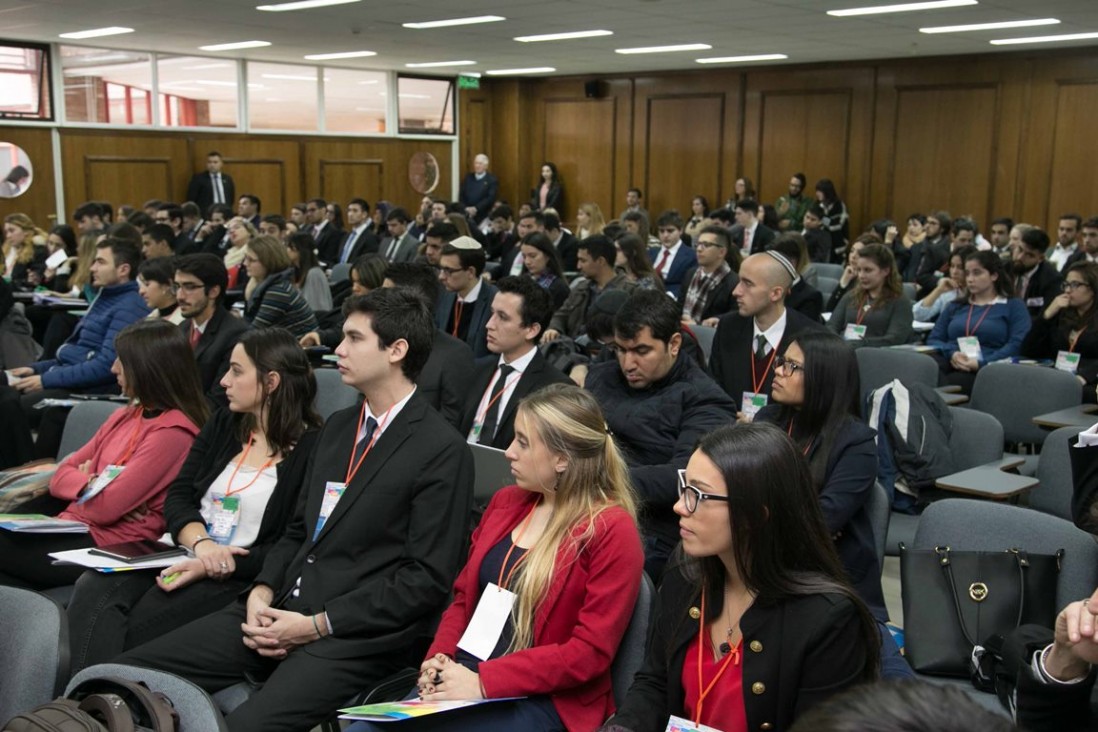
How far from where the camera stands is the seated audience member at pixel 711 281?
21.6 feet

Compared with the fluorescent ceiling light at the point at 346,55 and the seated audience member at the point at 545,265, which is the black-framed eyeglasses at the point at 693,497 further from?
the fluorescent ceiling light at the point at 346,55

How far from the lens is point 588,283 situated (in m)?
6.44

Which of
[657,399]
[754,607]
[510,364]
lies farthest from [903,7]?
[754,607]

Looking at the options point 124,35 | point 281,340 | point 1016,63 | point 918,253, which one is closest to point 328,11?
point 124,35

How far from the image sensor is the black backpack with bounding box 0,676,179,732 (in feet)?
5.21

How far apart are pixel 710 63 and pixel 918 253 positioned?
510 centimetres

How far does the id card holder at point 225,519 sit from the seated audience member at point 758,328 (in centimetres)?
207

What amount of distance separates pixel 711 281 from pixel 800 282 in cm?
105

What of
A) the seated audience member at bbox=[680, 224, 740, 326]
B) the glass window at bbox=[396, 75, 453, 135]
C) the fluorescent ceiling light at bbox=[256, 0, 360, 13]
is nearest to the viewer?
the seated audience member at bbox=[680, 224, 740, 326]

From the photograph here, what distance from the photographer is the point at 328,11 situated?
31.5ft

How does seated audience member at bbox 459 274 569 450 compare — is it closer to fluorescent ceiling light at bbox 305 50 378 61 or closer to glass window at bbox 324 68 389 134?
fluorescent ceiling light at bbox 305 50 378 61

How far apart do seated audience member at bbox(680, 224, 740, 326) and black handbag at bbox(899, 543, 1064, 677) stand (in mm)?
4021

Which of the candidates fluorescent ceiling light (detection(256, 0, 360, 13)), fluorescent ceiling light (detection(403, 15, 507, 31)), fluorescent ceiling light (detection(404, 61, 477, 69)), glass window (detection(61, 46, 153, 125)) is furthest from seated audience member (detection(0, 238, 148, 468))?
fluorescent ceiling light (detection(404, 61, 477, 69))

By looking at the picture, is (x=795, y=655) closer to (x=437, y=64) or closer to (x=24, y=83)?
(x=24, y=83)
